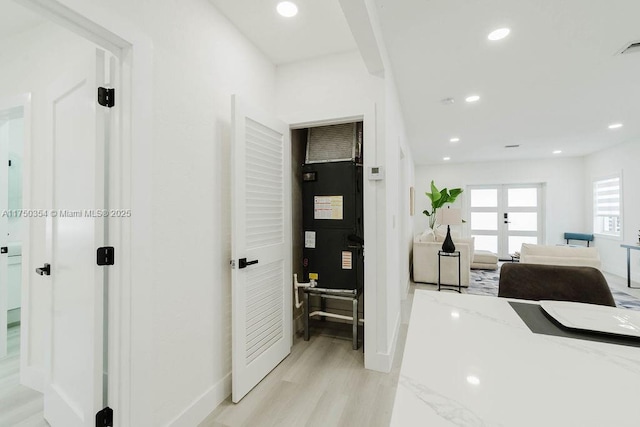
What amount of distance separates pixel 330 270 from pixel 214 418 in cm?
144

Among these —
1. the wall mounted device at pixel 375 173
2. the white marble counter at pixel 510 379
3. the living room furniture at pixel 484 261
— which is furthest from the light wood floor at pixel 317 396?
the living room furniture at pixel 484 261

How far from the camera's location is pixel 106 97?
131 cm

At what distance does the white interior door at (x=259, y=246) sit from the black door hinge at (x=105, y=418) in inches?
26.0

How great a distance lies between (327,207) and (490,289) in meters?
3.38

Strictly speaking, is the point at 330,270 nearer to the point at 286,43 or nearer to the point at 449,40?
the point at 286,43

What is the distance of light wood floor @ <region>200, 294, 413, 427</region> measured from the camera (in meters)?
1.68

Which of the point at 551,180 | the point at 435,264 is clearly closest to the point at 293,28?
the point at 435,264

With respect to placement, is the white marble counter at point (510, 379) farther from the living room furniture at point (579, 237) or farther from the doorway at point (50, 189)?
the living room furniture at point (579, 237)

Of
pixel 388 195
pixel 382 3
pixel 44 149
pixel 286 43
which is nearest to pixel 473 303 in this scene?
pixel 388 195

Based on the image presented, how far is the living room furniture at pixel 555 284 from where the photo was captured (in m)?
1.33

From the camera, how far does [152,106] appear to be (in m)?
1.40

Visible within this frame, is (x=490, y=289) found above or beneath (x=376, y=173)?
beneath

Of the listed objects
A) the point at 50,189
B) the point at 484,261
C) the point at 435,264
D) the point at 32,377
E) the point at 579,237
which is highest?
the point at 50,189

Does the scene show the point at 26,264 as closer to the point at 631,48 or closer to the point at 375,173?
the point at 375,173
